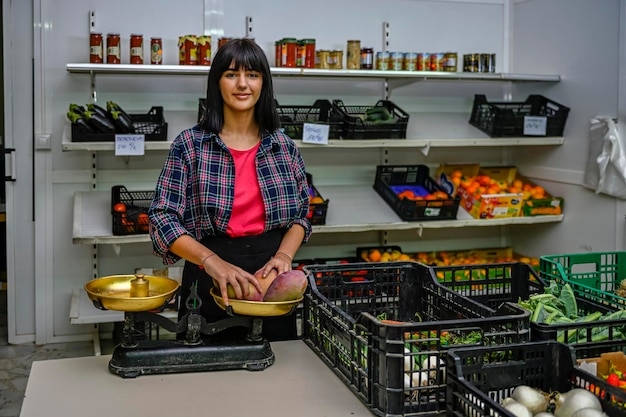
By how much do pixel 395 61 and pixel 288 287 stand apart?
3.02 metres

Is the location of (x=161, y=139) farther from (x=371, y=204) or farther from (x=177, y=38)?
(x=371, y=204)

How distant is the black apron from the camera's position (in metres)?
2.51

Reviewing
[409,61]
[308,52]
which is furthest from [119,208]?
[409,61]

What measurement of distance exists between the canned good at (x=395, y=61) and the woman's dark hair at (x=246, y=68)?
2329mm

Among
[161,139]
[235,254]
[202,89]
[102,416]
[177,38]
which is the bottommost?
[102,416]

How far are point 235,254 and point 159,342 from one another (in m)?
0.48

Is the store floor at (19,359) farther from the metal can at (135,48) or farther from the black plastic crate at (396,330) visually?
the black plastic crate at (396,330)

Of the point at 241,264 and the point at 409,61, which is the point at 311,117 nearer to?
the point at 409,61

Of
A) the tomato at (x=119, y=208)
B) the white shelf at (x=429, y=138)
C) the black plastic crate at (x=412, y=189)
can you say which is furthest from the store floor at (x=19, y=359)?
the black plastic crate at (x=412, y=189)

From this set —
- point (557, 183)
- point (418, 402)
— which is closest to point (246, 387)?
point (418, 402)

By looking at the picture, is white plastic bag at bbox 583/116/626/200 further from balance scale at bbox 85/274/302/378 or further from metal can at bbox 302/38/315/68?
balance scale at bbox 85/274/302/378

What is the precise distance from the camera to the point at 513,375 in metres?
1.74

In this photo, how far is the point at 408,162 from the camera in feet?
17.3

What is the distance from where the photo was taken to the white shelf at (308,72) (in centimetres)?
426
